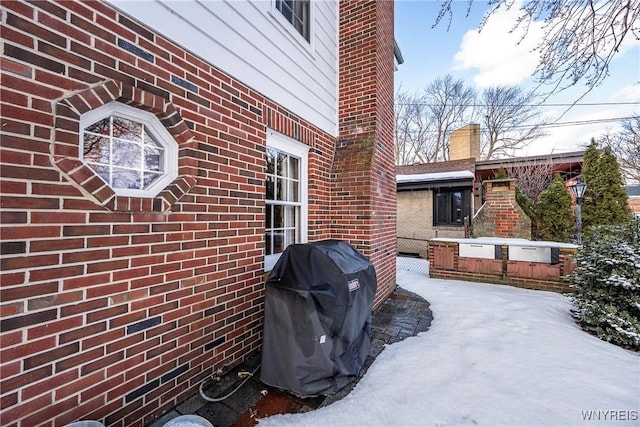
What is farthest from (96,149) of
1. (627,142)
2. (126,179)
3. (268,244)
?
(627,142)

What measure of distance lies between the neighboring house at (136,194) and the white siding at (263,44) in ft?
0.06

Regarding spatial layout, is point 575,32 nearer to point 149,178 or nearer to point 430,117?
point 149,178

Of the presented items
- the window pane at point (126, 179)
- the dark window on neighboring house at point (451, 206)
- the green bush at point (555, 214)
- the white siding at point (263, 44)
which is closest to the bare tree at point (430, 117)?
the dark window on neighboring house at point (451, 206)

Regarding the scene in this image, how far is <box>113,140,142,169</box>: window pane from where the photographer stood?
5.93 ft

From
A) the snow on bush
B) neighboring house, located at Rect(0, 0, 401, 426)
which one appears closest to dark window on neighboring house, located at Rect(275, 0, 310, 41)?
neighboring house, located at Rect(0, 0, 401, 426)

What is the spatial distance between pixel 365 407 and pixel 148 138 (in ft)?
8.88

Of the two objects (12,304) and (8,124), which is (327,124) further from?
(12,304)

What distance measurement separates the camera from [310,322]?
6.81ft

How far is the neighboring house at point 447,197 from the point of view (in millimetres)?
10008

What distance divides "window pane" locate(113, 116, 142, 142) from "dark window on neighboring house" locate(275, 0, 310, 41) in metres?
2.53

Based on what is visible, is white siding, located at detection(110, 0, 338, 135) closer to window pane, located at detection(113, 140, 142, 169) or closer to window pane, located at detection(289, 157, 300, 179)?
window pane, located at detection(289, 157, 300, 179)

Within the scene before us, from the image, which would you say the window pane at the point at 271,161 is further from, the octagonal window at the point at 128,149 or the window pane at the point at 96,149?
the window pane at the point at 96,149

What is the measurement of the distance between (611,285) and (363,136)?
396 cm

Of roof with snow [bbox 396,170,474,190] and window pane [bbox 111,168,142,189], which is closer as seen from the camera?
window pane [bbox 111,168,142,189]
